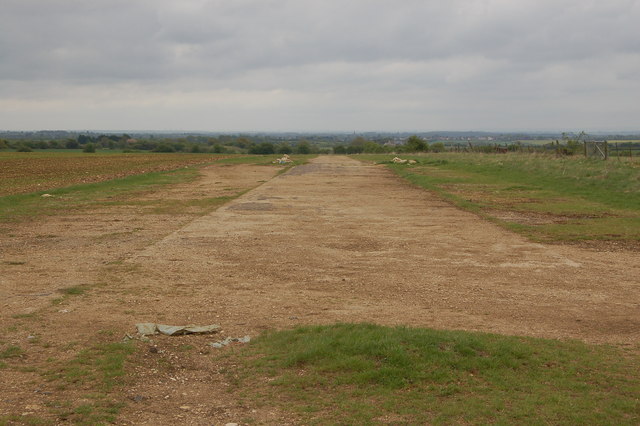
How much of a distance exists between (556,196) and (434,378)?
694 inches

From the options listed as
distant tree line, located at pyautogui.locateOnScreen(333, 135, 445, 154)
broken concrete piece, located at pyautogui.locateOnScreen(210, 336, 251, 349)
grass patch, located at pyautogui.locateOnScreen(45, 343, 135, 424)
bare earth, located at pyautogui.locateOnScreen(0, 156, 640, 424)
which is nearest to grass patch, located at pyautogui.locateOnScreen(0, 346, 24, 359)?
bare earth, located at pyautogui.locateOnScreen(0, 156, 640, 424)

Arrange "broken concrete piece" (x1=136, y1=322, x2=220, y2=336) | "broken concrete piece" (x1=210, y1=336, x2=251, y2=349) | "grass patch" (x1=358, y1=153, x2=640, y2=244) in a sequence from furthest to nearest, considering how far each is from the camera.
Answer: "grass patch" (x1=358, y1=153, x2=640, y2=244)
"broken concrete piece" (x1=136, y1=322, x2=220, y2=336)
"broken concrete piece" (x1=210, y1=336, x2=251, y2=349)

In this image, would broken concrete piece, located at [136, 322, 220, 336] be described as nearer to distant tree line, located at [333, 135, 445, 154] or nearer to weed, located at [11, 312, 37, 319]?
weed, located at [11, 312, 37, 319]

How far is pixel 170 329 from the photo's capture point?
259 inches

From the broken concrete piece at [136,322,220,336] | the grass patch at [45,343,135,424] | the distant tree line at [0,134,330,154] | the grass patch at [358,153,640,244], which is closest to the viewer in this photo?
the grass patch at [45,343,135,424]

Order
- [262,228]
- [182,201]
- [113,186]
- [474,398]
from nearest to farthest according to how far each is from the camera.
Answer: [474,398], [262,228], [182,201], [113,186]

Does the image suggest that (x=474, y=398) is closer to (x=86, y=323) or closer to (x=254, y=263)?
(x=86, y=323)

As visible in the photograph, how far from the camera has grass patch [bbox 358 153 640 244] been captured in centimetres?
1424

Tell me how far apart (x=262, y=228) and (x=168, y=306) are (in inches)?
267

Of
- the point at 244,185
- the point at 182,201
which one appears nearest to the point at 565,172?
the point at 244,185

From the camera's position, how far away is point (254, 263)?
10.5 m

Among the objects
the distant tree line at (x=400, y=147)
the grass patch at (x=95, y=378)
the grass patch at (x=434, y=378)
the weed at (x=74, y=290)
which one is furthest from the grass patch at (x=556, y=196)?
the distant tree line at (x=400, y=147)

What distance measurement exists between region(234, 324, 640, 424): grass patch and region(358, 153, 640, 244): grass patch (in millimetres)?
7825

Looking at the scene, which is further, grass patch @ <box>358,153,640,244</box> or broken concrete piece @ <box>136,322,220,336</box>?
grass patch @ <box>358,153,640,244</box>
